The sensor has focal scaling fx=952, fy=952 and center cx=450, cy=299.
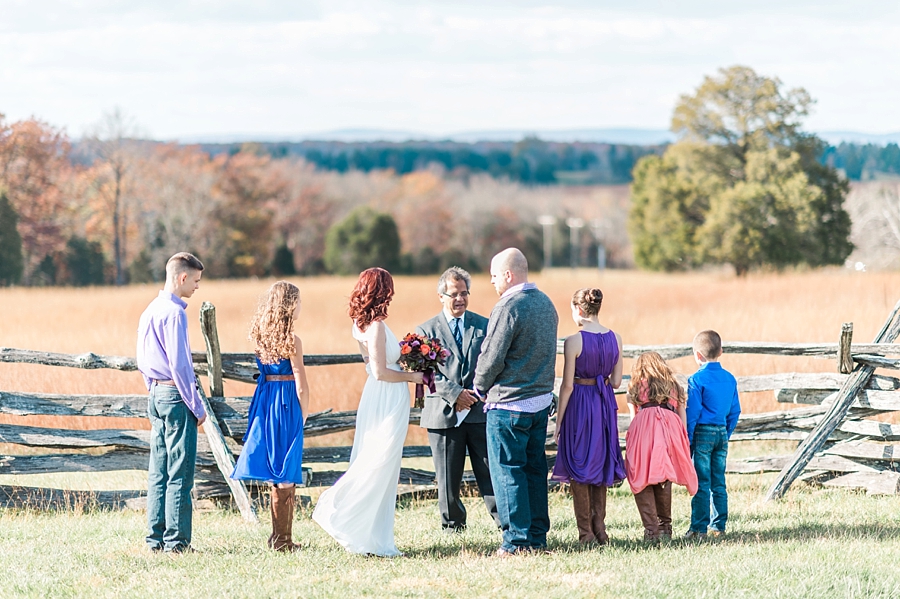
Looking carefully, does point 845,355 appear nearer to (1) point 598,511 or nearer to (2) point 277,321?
(1) point 598,511

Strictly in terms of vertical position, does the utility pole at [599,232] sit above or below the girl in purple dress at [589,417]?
Answer: above

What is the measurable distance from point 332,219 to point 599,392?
74.4m

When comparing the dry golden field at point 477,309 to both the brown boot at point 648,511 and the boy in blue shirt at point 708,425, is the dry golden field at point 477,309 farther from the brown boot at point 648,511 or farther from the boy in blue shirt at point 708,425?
the boy in blue shirt at point 708,425

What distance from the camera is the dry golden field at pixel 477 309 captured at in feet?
43.9

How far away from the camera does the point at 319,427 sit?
8273 millimetres

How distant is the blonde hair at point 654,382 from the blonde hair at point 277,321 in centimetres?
229

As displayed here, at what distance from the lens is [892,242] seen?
52.4 m

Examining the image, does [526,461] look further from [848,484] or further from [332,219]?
[332,219]

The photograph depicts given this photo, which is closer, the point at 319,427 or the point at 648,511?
the point at 648,511

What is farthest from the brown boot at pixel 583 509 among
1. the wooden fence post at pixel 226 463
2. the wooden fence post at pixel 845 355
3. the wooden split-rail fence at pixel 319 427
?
the wooden fence post at pixel 845 355

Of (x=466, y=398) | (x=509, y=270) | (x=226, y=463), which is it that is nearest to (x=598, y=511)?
(x=466, y=398)

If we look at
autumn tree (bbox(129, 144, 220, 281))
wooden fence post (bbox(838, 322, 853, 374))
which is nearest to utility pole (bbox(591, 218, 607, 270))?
autumn tree (bbox(129, 144, 220, 281))

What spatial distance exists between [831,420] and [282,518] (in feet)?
14.9

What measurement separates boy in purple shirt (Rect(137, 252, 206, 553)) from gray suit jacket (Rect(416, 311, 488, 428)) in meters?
1.55
